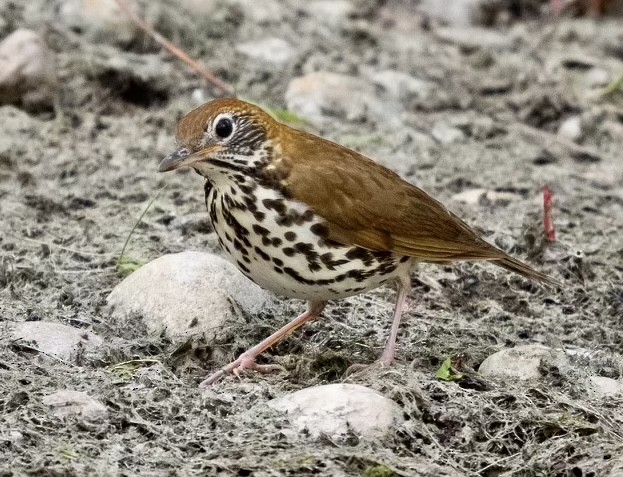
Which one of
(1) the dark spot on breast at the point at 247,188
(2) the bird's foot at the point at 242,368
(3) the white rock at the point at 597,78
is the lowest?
(2) the bird's foot at the point at 242,368

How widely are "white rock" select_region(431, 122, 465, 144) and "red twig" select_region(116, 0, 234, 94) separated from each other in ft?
4.03

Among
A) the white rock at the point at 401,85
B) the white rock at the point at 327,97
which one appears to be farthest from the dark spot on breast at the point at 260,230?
the white rock at the point at 401,85

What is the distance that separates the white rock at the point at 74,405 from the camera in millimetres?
3818

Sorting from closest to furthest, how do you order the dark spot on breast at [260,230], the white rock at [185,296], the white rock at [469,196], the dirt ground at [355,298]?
the dirt ground at [355,298] → the dark spot on breast at [260,230] → the white rock at [185,296] → the white rock at [469,196]

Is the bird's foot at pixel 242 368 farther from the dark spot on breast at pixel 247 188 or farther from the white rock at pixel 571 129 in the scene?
the white rock at pixel 571 129

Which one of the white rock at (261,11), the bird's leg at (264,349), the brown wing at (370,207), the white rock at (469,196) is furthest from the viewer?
the white rock at (261,11)

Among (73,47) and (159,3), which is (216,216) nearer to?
(73,47)

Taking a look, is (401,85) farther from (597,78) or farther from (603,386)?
(603,386)

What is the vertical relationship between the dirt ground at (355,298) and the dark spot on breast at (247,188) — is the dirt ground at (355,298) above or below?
below

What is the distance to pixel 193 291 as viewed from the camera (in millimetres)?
A: 4586

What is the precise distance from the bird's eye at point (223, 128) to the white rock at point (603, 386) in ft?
5.13

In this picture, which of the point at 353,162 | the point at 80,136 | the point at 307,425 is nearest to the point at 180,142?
the point at 353,162

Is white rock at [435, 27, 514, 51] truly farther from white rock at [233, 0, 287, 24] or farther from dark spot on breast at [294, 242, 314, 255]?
dark spot on breast at [294, 242, 314, 255]

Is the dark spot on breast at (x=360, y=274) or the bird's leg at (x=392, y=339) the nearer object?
the dark spot on breast at (x=360, y=274)
